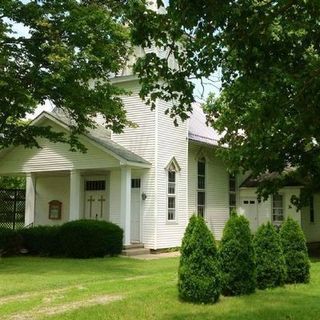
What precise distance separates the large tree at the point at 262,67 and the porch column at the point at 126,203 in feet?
48.4

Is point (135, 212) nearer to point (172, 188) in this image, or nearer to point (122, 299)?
point (172, 188)

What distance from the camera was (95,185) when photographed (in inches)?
914

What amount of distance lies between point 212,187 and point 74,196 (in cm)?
694

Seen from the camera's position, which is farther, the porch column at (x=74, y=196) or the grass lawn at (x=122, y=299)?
the porch column at (x=74, y=196)

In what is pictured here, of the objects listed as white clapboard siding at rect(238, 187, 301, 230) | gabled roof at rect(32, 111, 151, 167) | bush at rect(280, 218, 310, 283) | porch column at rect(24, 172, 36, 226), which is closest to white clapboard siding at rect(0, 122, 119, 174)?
gabled roof at rect(32, 111, 151, 167)

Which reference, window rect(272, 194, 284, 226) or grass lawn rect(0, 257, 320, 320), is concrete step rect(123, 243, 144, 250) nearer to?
grass lawn rect(0, 257, 320, 320)

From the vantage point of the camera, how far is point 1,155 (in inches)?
967

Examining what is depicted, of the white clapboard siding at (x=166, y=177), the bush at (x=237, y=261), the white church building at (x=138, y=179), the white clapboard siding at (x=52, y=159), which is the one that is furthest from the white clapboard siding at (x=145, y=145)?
the bush at (x=237, y=261)

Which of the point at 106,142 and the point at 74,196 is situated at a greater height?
the point at 106,142

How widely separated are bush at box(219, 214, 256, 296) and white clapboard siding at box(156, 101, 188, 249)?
1058cm

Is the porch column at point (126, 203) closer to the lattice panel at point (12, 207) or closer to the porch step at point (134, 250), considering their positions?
the porch step at point (134, 250)

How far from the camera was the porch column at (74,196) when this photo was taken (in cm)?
2186

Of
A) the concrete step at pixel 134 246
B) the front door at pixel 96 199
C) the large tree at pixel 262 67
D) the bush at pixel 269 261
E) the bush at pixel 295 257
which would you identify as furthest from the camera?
the front door at pixel 96 199

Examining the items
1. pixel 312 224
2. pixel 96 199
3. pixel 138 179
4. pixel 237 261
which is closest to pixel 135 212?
pixel 138 179
